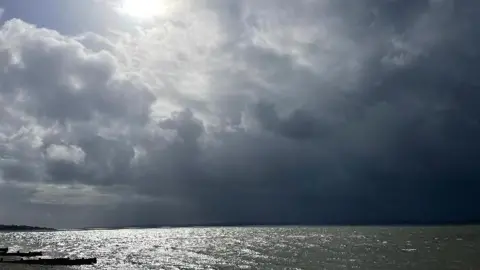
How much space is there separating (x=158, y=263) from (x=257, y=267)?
21.5 meters

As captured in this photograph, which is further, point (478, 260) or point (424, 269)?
point (478, 260)

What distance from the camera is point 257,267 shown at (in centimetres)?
7719

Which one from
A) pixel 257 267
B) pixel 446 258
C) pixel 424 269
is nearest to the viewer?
pixel 424 269

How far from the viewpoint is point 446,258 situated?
85.1 meters

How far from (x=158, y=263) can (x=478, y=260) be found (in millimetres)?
57453

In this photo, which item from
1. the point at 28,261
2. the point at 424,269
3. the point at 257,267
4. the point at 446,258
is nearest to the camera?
the point at 424,269

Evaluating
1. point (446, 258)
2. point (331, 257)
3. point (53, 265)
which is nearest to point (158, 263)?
point (53, 265)

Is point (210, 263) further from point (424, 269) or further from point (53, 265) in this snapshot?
point (424, 269)

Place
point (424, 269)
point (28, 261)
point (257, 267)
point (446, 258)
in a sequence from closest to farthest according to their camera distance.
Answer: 1. point (424, 269)
2. point (257, 267)
3. point (446, 258)
4. point (28, 261)

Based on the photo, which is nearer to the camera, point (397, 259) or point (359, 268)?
point (359, 268)

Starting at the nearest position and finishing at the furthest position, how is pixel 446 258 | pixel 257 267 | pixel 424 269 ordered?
pixel 424 269 → pixel 257 267 → pixel 446 258

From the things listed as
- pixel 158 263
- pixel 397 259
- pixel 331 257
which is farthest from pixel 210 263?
pixel 397 259

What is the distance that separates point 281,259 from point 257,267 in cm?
1282

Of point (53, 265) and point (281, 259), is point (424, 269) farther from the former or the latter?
point (53, 265)
